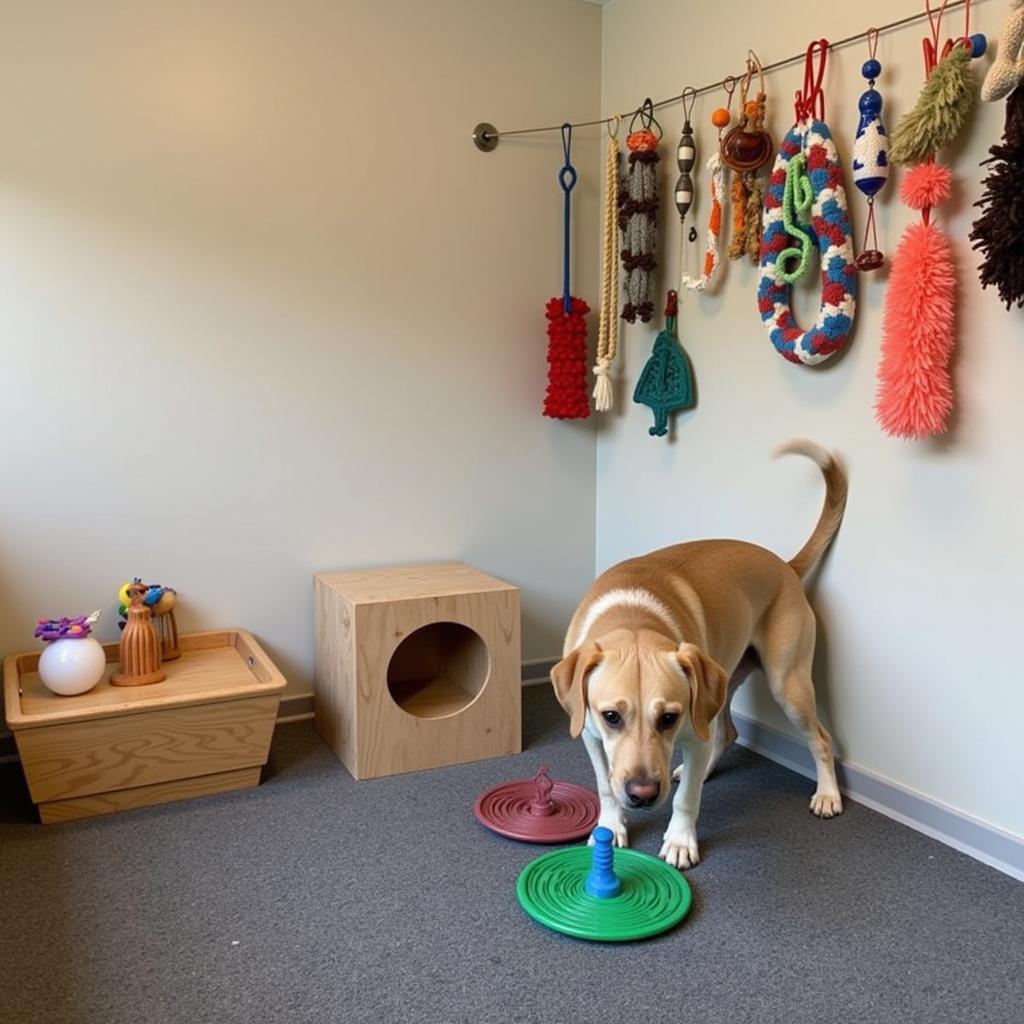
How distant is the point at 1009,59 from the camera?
5.60ft

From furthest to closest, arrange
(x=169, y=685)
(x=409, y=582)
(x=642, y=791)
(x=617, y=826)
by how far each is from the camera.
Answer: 1. (x=409, y=582)
2. (x=169, y=685)
3. (x=617, y=826)
4. (x=642, y=791)

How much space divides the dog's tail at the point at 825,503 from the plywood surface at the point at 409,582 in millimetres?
763

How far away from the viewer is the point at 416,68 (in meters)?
2.77

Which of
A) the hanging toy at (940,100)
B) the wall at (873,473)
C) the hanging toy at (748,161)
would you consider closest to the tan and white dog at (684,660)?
the wall at (873,473)

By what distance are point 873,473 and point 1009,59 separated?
87cm

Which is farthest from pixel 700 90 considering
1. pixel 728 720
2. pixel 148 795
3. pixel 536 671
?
pixel 148 795

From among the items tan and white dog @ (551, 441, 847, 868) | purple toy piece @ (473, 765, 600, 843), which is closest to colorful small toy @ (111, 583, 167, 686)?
purple toy piece @ (473, 765, 600, 843)

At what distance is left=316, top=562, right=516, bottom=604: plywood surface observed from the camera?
2465mm

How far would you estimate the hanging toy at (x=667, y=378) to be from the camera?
2744 mm

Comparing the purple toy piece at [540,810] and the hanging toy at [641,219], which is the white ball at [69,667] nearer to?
the purple toy piece at [540,810]

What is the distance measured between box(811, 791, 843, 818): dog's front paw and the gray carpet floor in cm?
3

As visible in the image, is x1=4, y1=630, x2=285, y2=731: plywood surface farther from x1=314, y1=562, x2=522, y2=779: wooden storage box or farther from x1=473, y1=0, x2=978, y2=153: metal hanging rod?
x1=473, y1=0, x2=978, y2=153: metal hanging rod

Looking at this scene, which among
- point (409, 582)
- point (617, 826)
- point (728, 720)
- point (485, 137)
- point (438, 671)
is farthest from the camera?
point (438, 671)

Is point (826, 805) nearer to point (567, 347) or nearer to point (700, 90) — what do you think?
point (567, 347)
